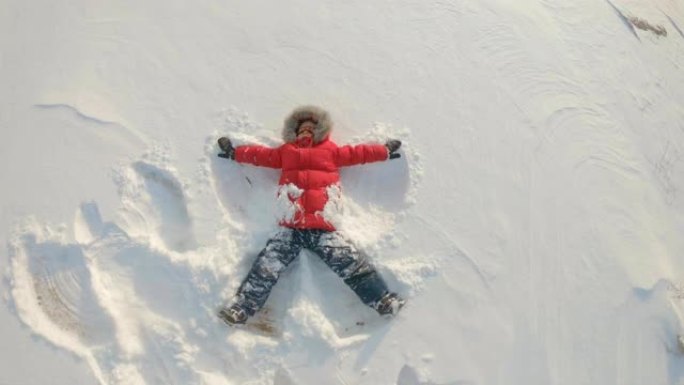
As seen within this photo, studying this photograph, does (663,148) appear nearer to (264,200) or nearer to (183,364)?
(264,200)

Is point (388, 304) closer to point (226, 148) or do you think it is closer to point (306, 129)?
point (306, 129)

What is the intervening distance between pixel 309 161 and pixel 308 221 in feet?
1.05

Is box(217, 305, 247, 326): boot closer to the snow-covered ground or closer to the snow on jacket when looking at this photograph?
the snow-covered ground

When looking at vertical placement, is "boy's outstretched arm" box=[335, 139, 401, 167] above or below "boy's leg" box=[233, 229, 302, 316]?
above

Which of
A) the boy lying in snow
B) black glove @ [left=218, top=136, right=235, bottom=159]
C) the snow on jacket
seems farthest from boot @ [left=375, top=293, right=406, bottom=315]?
black glove @ [left=218, top=136, right=235, bottom=159]

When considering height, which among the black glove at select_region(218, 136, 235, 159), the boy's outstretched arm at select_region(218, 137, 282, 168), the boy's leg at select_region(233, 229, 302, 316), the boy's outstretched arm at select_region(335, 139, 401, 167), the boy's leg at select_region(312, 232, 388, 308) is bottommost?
the boy's leg at select_region(233, 229, 302, 316)

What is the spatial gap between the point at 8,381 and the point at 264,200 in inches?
60.6

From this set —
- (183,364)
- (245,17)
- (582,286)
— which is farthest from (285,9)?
(582,286)

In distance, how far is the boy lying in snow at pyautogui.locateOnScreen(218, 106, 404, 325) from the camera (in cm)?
299

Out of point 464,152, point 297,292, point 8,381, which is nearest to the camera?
point 8,381

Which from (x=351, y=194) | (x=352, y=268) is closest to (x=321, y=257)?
(x=352, y=268)

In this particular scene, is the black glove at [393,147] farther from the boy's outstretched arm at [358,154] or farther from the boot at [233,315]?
the boot at [233,315]

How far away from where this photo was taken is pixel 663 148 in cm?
345

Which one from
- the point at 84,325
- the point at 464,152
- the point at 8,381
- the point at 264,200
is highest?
the point at 464,152
